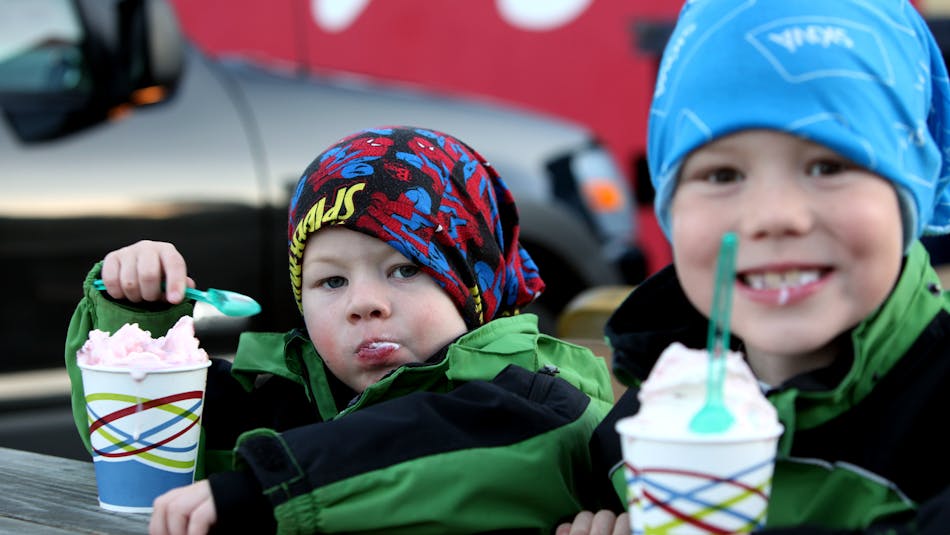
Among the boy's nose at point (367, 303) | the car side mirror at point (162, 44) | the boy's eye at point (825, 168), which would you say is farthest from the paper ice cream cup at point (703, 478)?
the car side mirror at point (162, 44)

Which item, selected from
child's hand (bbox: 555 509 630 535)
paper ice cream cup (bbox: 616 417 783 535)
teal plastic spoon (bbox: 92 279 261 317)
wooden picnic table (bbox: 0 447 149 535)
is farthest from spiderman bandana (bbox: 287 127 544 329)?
paper ice cream cup (bbox: 616 417 783 535)

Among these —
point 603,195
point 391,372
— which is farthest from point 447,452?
point 603,195

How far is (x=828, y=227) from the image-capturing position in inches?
62.9

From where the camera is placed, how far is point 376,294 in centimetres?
233

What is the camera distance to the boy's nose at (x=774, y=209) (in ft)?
5.20

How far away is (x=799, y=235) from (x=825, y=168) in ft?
0.33

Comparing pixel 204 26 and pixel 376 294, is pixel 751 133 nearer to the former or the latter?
pixel 376 294

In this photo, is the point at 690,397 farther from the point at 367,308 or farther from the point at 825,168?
the point at 367,308

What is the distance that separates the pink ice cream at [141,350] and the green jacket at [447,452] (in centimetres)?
27

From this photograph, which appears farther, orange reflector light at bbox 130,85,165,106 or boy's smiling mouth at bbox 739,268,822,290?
orange reflector light at bbox 130,85,165,106

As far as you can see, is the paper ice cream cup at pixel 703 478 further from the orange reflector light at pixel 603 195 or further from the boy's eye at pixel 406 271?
the orange reflector light at pixel 603 195

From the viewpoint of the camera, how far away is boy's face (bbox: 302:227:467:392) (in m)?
2.32

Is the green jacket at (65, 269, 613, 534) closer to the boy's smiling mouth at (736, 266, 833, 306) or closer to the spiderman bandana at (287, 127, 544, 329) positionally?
the spiderman bandana at (287, 127, 544, 329)

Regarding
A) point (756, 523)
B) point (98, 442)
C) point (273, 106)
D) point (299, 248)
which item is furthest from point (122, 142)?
point (756, 523)
